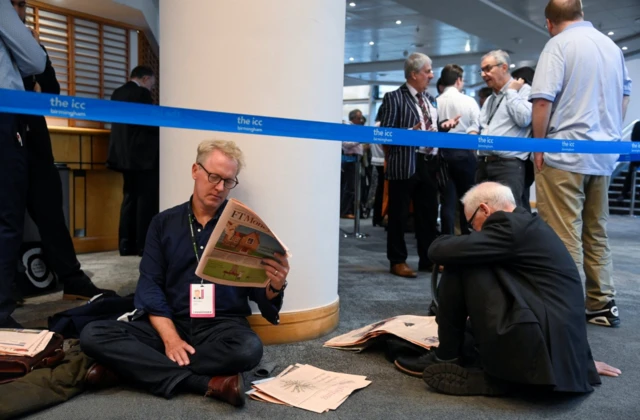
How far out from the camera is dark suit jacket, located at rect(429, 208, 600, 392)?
197cm

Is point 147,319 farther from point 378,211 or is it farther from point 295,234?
point 378,211

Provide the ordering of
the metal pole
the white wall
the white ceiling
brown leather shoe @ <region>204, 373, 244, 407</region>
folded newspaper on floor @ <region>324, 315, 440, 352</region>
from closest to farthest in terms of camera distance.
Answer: brown leather shoe @ <region>204, 373, 244, 407</region> < folded newspaper on floor @ <region>324, 315, 440, 352</region> < the white ceiling < the metal pole < the white wall

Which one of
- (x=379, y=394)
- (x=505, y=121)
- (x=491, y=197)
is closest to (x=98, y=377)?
(x=379, y=394)

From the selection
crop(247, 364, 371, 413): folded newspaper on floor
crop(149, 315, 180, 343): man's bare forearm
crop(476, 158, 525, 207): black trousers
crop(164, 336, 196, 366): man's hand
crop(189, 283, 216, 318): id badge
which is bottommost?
crop(247, 364, 371, 413): folded newspaper on floor

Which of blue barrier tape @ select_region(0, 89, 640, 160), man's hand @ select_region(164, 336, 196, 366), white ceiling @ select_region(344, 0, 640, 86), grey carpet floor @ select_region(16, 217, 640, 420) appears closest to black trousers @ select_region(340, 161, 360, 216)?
white ceiling @ select_region(344, 0, 640, 86)

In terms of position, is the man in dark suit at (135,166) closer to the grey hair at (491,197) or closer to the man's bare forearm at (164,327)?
the man's bare forearm at (164,327)

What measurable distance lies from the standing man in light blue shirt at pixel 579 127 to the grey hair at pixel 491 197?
90cm

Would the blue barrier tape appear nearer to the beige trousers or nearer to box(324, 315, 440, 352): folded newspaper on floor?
the beige trousers

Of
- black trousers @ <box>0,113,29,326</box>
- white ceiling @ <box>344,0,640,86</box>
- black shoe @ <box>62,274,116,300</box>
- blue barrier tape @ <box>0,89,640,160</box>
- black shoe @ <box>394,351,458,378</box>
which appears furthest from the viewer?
white ceiling @ <box>344,0,640,86</box>

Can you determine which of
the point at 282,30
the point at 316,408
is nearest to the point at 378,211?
the point at 282,30

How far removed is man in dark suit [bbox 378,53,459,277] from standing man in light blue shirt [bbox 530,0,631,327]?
3.92ft

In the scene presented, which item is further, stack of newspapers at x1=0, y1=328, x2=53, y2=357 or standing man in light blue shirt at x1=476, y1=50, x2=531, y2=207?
standing man in light blue shirt at x1=476, y1=50, x2=531, y2=207

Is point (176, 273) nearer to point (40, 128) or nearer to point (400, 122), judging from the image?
point (40, 128)

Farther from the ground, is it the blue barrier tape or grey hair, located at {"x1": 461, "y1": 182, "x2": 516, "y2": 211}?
the blue barrier tape
